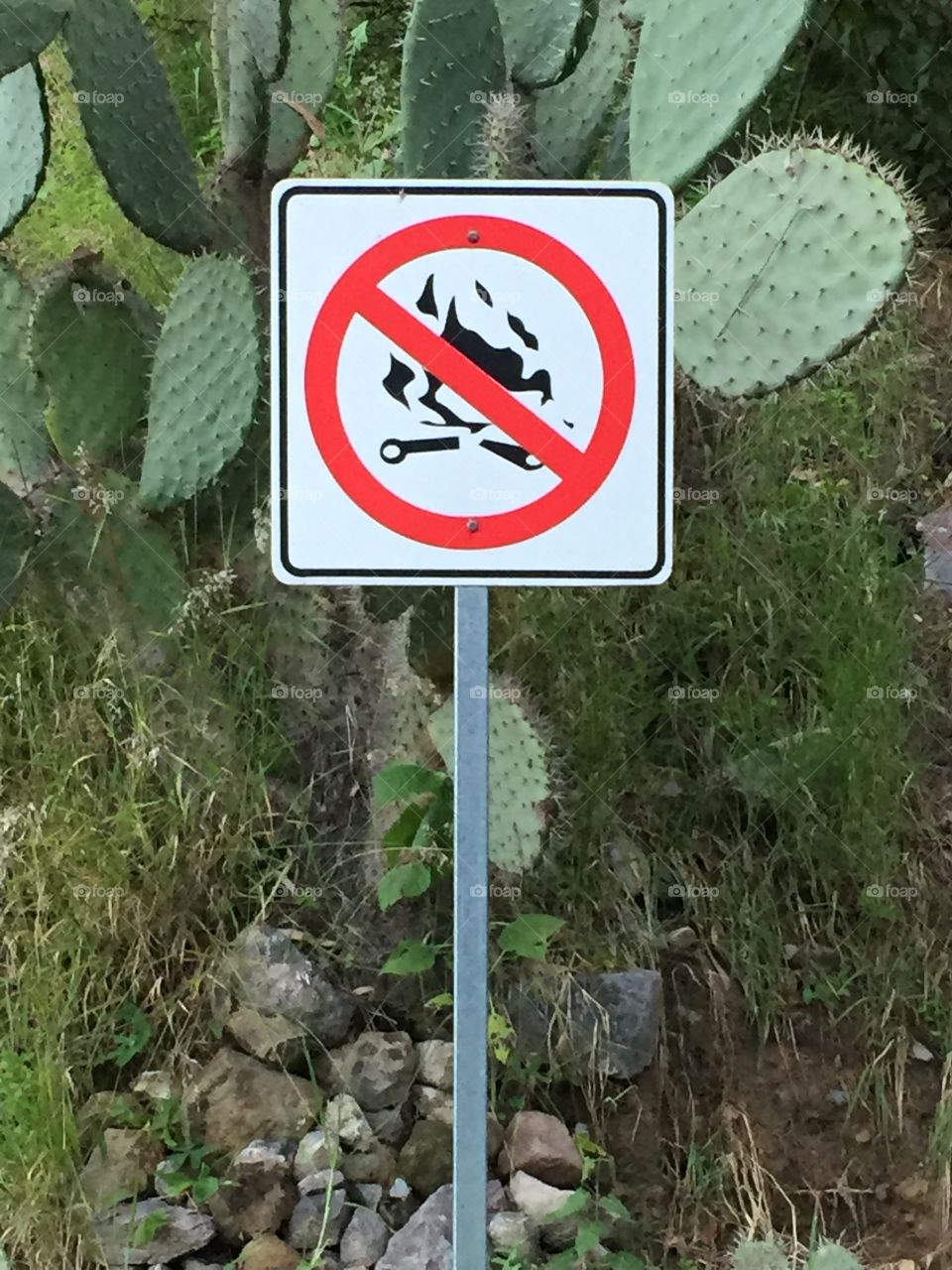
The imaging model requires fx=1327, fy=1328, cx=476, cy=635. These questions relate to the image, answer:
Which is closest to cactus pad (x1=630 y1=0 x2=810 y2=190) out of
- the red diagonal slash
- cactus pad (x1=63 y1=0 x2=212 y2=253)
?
cactus pad (x1=63 y1=0 x2=212 y2=253)

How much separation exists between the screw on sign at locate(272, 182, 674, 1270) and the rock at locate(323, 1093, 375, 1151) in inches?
29.1

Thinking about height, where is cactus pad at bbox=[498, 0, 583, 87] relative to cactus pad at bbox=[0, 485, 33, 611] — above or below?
above

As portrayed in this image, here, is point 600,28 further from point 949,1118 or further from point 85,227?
point 949,1118

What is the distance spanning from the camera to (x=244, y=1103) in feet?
6.23

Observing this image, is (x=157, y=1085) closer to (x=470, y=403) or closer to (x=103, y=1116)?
(x=103, y=1116)

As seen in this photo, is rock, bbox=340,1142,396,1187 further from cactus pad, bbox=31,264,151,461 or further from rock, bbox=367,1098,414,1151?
cactus pad, bbox=31,264,151,461

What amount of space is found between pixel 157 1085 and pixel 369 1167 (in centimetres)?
33

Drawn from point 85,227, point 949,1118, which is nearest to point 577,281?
point 949,1118

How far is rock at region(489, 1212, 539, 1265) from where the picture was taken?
178 centimetres

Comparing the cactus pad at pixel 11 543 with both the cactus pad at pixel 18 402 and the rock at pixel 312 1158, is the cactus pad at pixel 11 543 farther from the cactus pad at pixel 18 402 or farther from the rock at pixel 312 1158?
the rock at pixel 312 1158

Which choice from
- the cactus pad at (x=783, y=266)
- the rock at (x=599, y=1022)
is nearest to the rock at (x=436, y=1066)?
the rock at (x=599, y=1022)

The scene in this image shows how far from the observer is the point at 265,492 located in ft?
7.58

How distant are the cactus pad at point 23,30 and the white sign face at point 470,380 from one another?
1009 millimetres

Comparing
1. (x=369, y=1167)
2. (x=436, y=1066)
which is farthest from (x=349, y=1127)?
(x=436, y=1066)
